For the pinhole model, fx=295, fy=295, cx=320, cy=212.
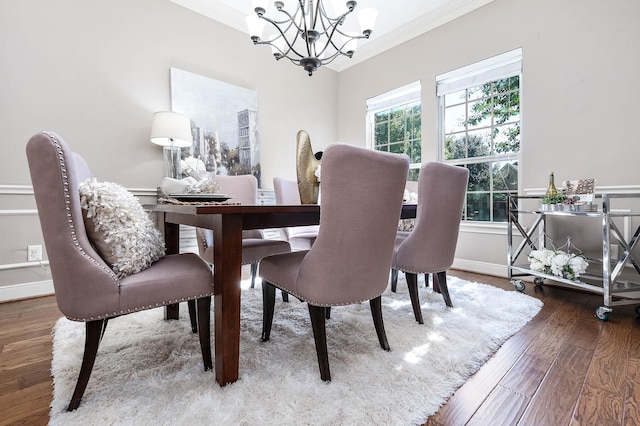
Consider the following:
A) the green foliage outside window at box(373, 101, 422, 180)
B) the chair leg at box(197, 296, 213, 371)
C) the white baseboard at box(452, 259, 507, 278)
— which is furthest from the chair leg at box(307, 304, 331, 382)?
the green foliage outside window at box(373, 101, 422, 180)

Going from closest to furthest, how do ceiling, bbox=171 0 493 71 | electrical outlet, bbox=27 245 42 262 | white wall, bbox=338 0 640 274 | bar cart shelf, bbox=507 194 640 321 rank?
→ 1. bar cart shelf, bbox=507 194 640 321
2. white wall, bbox=338 0 640 274
3. electrical outlet, bbox=27 245 42 262
4. ceiling, bbox=171 0 493 71

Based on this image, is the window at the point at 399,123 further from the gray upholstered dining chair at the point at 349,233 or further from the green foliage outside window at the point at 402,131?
the gray upholstered dining chair at the point at 349,233

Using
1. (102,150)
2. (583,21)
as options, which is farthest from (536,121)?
(102,150)

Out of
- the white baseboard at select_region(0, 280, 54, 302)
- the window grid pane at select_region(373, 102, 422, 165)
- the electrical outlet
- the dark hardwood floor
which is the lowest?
the dark hardwood floor

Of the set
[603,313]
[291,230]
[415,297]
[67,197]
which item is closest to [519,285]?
[603,313]

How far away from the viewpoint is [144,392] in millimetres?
1109

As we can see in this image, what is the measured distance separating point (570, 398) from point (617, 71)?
8.35 feet

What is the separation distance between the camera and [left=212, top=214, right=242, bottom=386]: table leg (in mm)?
1118

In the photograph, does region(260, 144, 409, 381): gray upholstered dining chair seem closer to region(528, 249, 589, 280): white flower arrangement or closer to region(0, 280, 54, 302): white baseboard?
region(528, 249, 589, 280): white flower arrangement

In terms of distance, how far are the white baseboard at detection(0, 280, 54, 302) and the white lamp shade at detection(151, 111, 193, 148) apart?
1.50 meters

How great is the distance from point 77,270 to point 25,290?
2.14 meters

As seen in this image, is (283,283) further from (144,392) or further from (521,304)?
(521,304)

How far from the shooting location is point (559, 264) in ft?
7.11

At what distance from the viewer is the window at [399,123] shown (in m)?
3.75
